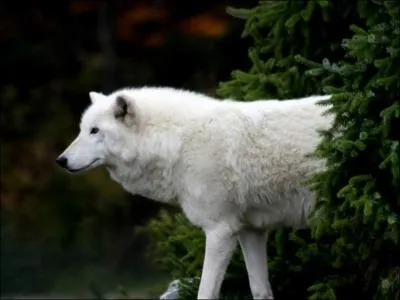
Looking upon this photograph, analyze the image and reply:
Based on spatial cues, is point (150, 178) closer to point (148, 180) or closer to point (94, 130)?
point (148, 180)

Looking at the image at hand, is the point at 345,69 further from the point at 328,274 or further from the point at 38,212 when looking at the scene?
the point at 38,212

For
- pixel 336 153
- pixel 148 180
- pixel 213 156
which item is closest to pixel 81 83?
pixel 148 180

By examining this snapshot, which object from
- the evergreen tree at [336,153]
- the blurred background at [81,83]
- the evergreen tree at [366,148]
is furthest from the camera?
the blurred background at [81,83]

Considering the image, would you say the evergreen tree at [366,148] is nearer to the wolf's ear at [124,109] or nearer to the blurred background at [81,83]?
the wolf's ear at [124,109]

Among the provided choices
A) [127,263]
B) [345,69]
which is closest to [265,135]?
[345,69]

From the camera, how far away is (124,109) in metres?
8.48

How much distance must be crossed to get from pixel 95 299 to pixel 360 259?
4.72 meters

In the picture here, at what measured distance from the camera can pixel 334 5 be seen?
9797 millimetres

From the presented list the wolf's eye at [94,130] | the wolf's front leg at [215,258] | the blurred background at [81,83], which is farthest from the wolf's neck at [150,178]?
the blurred background at [81,83]

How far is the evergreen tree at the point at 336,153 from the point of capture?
7504mm

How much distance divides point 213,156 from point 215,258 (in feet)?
2.15

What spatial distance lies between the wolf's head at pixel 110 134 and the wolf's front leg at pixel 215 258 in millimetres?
775

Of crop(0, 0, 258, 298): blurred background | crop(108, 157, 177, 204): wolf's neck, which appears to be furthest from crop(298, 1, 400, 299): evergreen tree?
crop(0, 0, 258, 298): blurred background

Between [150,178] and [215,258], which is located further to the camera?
[150,178]
